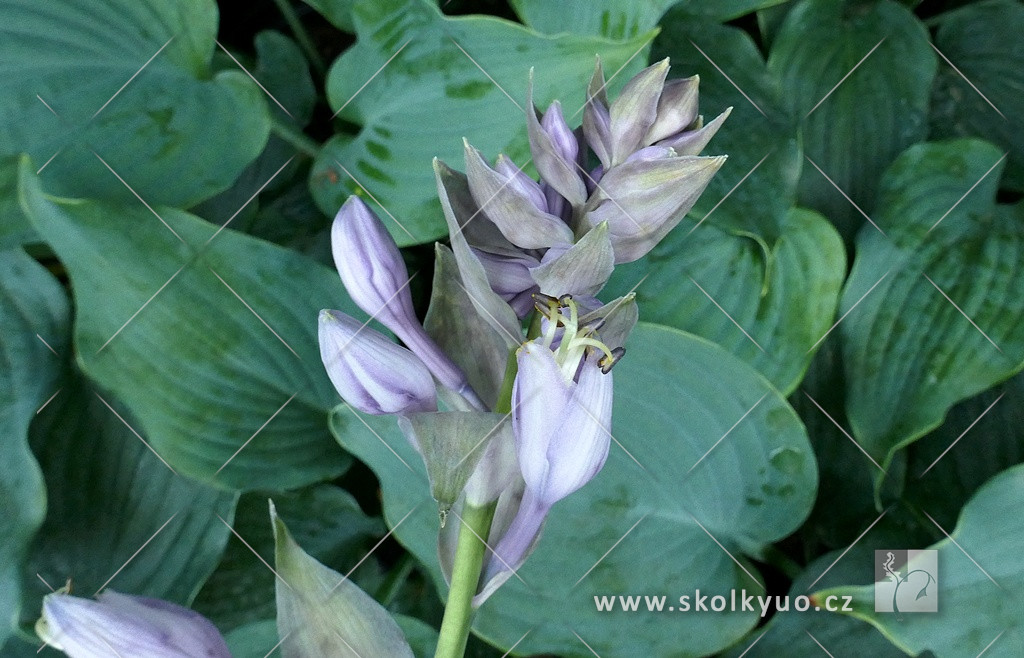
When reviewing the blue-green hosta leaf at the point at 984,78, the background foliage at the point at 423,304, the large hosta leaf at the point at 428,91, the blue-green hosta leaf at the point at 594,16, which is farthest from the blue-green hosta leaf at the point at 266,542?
the blue-green hosta leaf at the point at 984,78

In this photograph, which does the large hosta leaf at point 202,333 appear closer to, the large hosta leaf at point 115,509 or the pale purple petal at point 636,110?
the large hosta leaf at point 115,509

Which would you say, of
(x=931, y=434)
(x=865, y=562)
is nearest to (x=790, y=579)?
(x=865, y=562)

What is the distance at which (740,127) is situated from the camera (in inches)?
29.5

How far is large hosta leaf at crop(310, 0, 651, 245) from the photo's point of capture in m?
0.64

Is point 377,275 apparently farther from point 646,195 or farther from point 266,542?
point 266,542

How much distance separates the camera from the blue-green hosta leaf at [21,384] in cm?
60

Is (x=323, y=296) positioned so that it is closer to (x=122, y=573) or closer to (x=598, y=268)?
(x=122, y=573)

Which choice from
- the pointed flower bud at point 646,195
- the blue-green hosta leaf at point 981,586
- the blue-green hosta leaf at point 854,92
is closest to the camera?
the pointed flower bud at point 646,195

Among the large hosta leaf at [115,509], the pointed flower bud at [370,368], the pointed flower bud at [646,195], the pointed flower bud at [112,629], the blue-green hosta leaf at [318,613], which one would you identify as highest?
the pointed flower bud at [646,195]

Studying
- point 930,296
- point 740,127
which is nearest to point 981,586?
point 930,296

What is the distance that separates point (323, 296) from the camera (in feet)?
2.21

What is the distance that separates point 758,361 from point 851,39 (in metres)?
0.36

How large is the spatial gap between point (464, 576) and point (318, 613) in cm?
8

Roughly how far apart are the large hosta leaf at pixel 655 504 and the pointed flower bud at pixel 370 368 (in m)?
0.28
